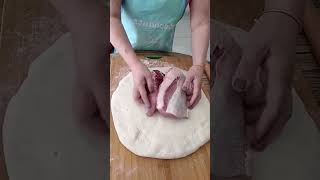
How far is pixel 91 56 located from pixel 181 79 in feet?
0.36

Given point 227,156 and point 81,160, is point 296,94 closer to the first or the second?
point 227,156

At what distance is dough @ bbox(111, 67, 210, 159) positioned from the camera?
47cm

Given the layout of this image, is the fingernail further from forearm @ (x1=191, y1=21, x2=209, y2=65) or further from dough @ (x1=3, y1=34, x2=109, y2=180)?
dough @ (x1=3, y1=34, x2=109, y2=180)

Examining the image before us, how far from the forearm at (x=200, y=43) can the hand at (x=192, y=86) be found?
1cm

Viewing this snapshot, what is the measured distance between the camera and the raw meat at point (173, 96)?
47 centimetres

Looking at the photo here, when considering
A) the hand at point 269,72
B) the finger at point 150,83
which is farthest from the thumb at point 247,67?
the finger at point 150,83

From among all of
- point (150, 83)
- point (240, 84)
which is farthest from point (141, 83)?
point (240, 84)

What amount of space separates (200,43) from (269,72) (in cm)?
10

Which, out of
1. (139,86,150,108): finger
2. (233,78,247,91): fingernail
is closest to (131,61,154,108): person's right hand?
(139,86,150,108): finger

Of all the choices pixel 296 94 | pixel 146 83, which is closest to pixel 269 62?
pixel 296 94

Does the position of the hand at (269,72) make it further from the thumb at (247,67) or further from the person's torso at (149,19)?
the person's torso at (149,19)

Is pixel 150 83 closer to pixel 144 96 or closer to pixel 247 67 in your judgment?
pixel 144 96

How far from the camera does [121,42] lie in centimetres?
47

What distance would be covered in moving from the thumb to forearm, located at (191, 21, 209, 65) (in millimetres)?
54
